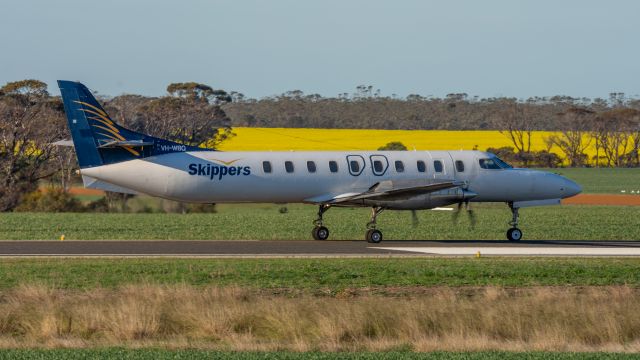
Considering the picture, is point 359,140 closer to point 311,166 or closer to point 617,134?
point 617,134

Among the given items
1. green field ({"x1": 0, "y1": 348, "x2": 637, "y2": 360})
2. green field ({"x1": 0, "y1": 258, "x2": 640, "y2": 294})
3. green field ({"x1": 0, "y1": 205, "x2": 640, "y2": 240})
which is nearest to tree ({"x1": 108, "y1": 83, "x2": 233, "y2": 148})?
green field ({"x1": 0, "y1": 205, "x2": 640, "y2": 240})

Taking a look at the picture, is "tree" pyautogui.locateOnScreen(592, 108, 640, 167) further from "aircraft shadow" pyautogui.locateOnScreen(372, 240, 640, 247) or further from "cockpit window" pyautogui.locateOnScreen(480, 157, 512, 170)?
"cockpit window" pyautogui.locateOnScreen(480, 157, 512, 170)

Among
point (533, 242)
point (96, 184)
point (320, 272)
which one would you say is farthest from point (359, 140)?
point (320, 272)

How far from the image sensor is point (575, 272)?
30.8m

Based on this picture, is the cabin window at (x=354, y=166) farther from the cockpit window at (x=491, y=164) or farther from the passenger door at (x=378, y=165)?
the cockpit window at (x=491, y=164)

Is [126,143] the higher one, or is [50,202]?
[126,143]

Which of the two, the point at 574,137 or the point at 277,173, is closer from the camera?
the point at 277,173

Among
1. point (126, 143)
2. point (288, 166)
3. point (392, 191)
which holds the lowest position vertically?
point (392, 191)

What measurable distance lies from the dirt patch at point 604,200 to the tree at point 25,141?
34929 millimetres

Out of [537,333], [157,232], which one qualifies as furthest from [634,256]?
[157,232]

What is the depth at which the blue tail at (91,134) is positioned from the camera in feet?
128

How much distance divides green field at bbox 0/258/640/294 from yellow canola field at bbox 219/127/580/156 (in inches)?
3247

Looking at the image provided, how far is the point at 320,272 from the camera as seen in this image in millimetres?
30203

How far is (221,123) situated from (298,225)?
69.2 meters
